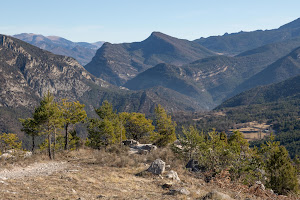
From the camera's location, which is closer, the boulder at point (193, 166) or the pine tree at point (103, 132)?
the boulder at point (193, 166)

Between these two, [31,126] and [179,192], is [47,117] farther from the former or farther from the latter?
[179,192]

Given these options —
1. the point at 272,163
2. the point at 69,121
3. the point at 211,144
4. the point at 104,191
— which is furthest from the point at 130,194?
the point at 69,121

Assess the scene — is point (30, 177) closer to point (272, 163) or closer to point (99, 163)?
point (99, 163)

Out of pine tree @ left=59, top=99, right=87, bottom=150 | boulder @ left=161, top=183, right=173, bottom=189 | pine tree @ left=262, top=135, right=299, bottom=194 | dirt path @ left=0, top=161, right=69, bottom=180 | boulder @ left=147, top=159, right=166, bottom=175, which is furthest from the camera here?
pine tree @ left=59, top=99, right=87, bottom=150

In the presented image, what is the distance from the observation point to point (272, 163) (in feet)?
95.0

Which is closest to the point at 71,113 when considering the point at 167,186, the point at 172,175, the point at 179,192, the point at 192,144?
the point at 192,144

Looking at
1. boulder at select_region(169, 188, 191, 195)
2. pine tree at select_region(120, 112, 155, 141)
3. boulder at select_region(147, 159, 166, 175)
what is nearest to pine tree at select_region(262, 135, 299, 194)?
boulder at select_region(147, 159, 166, 175)

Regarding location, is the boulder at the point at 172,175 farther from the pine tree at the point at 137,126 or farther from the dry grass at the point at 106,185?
the pine tree at the point at 137,126

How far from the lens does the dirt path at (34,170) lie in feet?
64.2

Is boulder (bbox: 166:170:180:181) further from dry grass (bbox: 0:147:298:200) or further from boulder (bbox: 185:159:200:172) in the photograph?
boulder (bbox: 185:159:200:172)

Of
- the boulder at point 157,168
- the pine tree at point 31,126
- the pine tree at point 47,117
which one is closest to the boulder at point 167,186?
the boulder at point 157,168

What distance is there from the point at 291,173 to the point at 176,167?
14053mm

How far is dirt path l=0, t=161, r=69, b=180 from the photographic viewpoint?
770 inches

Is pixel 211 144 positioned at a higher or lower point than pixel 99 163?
higher
